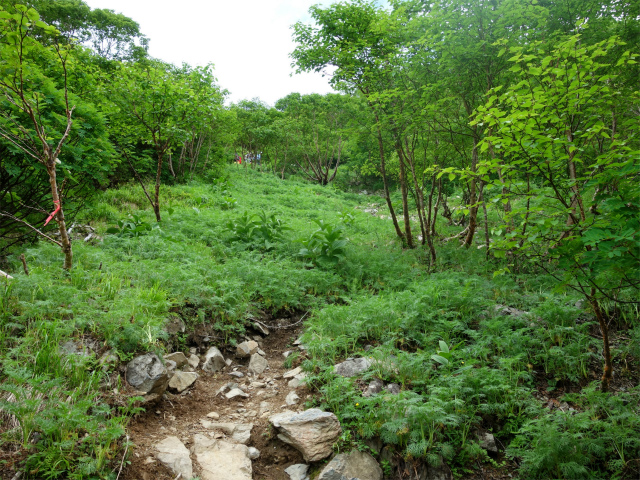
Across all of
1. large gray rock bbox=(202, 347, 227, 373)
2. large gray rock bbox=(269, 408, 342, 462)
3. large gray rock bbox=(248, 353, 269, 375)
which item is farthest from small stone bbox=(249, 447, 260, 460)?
large gray rock bbox=(202, 347, 227, 373)

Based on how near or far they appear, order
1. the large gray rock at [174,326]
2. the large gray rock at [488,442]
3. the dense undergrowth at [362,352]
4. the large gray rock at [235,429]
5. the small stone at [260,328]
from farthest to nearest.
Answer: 1. the small stone at [260,328]
2. the large gray rock at [174,326]
3. the large gray rock at [235,429]
4. the large gray rock at [488,442]
5. the dense undergrowth at [362,352]

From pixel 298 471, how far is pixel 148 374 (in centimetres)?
179

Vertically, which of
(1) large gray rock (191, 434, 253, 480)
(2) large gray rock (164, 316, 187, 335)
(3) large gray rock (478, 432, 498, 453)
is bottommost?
(1) large gray rock (191, 434, 253, 480)

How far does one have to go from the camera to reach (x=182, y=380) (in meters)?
4.02

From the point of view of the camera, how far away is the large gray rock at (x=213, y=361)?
4523mm

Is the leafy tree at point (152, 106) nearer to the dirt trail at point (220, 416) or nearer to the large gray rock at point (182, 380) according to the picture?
the large gray rock at point (182, 380)

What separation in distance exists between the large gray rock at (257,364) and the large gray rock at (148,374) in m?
1.26

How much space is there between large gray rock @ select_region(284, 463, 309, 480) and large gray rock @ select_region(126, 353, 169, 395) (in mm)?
1575

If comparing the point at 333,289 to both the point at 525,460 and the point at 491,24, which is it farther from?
the point at 491,24

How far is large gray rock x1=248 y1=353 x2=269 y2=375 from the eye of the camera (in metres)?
4.68

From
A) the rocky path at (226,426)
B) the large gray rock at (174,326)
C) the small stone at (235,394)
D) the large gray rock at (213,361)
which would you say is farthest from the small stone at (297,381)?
the large gray rock at (174,326)

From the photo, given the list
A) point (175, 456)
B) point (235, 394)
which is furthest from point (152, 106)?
point (175, 456)

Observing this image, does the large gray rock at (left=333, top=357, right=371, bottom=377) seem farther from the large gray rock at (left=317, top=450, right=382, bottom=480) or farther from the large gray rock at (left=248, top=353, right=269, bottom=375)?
the large gray rock at (left=248, top=353, right=269, bottom=375)

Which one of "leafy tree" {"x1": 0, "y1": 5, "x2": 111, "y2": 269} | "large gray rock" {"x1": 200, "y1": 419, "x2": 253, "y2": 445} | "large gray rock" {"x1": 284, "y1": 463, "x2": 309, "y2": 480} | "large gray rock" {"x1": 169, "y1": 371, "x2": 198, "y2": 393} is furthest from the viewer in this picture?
"leafy tree" {"x1": 0, "y1": 5, "x2": 111, "y2": 269}
